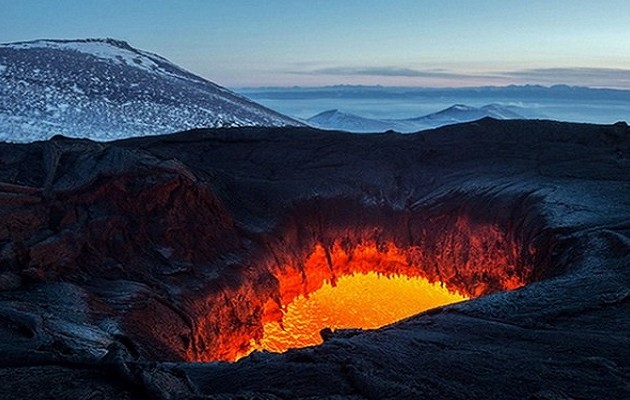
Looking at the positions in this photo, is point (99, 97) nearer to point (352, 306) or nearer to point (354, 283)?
point (354, 283)

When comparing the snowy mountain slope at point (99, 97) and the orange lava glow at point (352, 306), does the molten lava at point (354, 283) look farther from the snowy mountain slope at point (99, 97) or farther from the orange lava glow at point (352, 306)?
the snowy mountain slope at point (99, 97)

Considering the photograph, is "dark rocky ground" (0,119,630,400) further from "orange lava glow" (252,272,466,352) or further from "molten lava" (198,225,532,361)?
"orange lava glow" (252,272,466,352)

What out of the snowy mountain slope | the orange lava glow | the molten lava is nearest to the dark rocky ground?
the molten lava

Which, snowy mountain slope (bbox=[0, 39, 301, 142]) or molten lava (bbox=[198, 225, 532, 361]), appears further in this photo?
snowy mountain slope (bbox=[0, 39, 301, 142])

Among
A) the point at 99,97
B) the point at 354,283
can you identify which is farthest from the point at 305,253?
the point at 99,97

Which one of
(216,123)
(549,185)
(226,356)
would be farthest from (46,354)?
(216,123)

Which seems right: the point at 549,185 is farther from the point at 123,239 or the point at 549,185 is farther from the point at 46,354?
the point at 46,354
